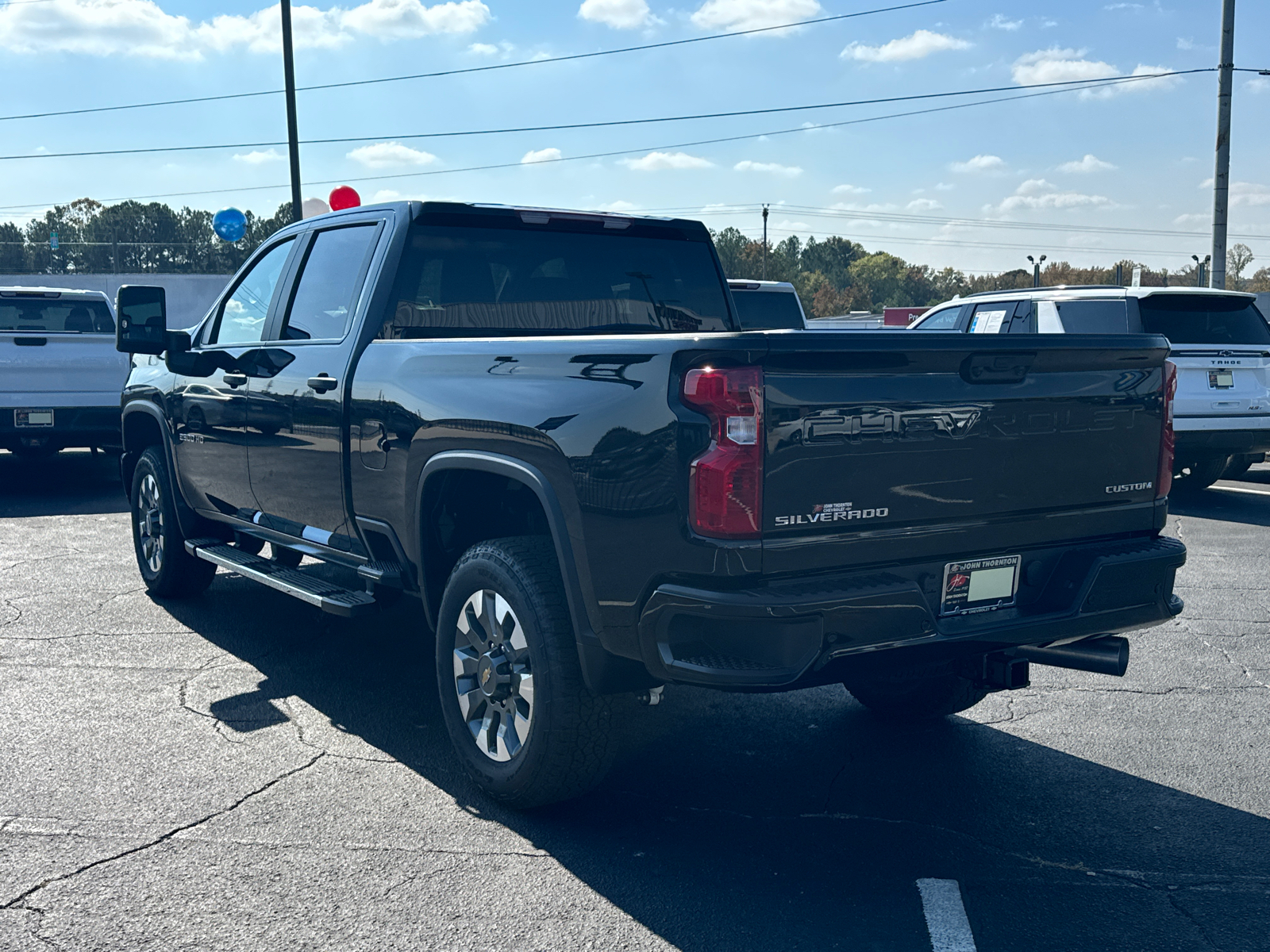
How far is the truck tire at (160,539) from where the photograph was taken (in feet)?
22.5

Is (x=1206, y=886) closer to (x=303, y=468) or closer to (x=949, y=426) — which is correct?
(x=949, y=426)

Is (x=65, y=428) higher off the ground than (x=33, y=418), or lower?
lower

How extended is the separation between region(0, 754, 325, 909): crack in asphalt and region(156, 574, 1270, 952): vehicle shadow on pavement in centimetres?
50

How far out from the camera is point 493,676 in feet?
13.3

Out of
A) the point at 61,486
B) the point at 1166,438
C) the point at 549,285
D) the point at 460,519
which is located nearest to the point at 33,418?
the point at 61,486

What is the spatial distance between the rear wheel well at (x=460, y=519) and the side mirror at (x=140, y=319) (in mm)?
2462

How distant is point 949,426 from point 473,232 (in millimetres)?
2379

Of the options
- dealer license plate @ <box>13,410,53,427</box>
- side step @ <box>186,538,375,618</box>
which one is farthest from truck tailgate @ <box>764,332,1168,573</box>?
dealer license plate @ <box>13,410,53,427</box>

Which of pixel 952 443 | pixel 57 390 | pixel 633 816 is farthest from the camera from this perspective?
pixel 57 390

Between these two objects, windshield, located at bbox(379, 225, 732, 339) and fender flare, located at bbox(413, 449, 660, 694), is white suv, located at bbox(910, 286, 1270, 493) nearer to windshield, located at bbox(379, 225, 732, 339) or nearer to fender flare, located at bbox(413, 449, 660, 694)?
windshield, located at bbox(379, 225, 732, 339)

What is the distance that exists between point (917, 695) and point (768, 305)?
789cm

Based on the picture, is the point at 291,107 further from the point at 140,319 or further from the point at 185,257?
the point at 185,257

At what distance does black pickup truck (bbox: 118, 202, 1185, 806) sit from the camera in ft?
10.6

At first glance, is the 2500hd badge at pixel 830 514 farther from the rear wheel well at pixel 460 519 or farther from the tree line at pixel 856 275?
the tree line at pixel 856 275
